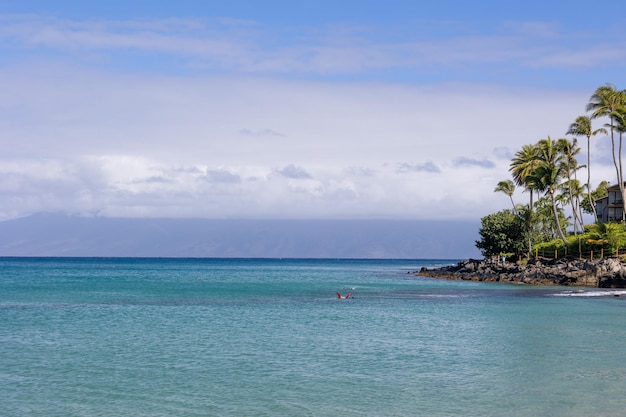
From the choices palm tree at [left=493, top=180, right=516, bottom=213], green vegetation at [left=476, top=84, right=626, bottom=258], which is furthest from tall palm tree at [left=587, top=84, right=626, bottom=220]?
palm tree at [left=493, top=180, right=516, bottom=213]

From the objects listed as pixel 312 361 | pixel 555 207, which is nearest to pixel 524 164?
pixel 555 207

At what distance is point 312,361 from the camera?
2520 cm

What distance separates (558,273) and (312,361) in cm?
5919

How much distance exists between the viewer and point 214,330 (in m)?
33.7

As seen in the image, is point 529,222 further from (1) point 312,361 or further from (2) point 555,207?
(1) point 312,361

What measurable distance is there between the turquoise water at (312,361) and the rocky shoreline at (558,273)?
26891 millimetres

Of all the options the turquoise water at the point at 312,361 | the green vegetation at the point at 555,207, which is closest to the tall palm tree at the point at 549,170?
the green vegetation at the point at 555,207

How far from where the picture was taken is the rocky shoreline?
70525mm

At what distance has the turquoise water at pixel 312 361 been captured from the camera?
18.9 m

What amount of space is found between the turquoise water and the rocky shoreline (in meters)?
26.9

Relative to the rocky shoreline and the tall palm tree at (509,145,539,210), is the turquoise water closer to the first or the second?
the rocky shoreline

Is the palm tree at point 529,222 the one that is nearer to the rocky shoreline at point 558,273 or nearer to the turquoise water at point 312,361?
the rocky shoreline at point 558,273

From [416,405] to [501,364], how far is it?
22.6 feet

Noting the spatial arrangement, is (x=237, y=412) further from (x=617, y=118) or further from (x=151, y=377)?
(x=617, y=118)
